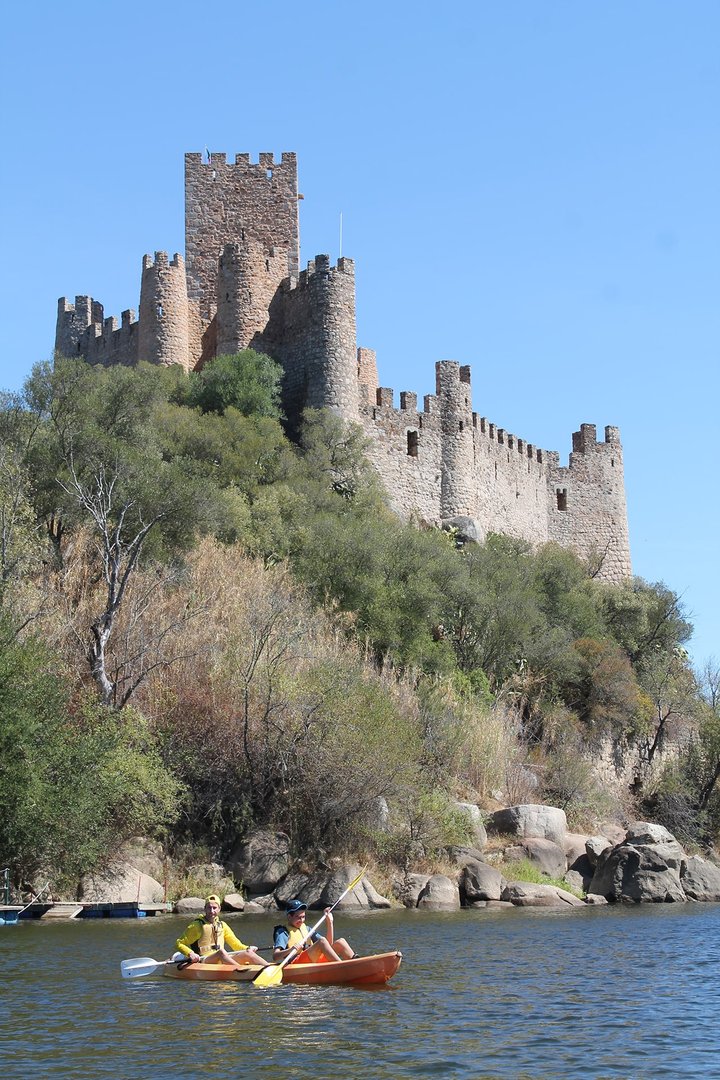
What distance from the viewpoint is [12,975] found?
17062 millimetres

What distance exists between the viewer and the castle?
42.3 metres

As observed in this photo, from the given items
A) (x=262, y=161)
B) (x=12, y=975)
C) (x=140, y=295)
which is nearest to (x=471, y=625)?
(x=140, y=295)

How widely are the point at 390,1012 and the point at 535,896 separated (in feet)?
41.0

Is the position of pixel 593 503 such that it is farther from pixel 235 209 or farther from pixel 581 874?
pixel 581 874

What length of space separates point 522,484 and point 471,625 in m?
12.7

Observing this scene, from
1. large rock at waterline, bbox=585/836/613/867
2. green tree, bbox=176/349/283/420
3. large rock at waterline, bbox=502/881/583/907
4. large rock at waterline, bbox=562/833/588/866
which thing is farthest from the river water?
green tree, bbox=176/349/283/420

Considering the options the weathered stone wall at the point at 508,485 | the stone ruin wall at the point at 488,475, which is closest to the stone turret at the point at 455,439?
the stone ruin wall at the point at 488,475

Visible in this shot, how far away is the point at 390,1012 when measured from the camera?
15391mm

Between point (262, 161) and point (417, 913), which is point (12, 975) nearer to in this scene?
point (417, 913)

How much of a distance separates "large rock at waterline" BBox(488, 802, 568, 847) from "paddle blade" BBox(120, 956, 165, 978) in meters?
14.2

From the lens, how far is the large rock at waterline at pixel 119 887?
79.4 ft

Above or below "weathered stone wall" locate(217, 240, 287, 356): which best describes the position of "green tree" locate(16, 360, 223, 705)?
below

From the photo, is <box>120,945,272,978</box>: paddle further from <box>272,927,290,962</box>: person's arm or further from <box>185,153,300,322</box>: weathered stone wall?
<box>185,153,300,322</box>: weathered stone wall

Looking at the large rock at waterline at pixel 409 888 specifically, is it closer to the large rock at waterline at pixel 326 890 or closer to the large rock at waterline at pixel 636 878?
→ the large rock at waterline at pixel 326 890
